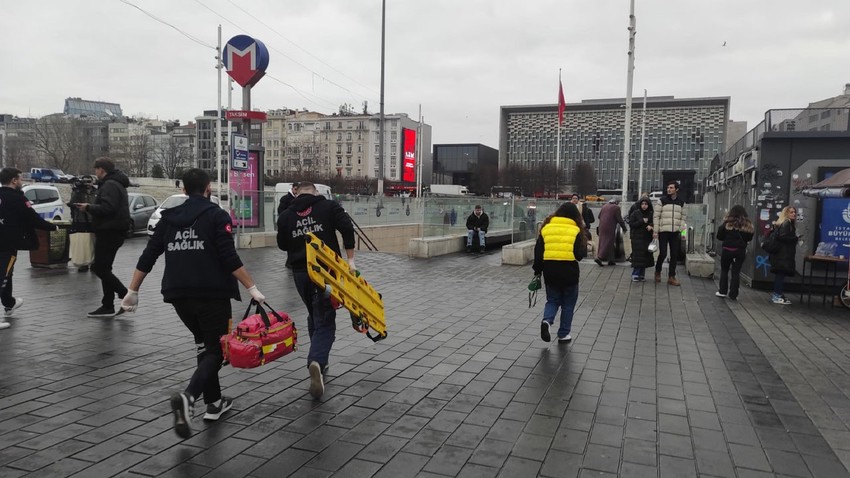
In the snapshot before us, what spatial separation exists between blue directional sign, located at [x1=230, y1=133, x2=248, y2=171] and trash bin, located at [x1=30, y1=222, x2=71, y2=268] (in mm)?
4986

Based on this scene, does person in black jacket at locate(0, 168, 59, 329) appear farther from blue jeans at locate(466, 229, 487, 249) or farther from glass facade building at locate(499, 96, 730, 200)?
glass facade building at locate(499, 96, 730, 200)

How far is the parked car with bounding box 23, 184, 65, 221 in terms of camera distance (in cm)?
1819

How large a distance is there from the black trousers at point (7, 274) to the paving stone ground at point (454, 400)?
12.9 inches

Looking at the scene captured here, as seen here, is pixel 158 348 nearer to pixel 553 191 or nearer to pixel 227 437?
pixel 227 437

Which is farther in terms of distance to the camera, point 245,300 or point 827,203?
point 827,203

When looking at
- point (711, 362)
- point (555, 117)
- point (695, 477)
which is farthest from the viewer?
point (555, 117)

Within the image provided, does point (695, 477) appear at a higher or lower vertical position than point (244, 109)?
lower

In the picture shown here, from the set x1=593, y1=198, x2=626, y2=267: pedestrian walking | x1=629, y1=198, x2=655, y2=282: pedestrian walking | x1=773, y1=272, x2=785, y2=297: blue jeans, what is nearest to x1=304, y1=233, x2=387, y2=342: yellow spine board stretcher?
x1=773, y1=272, x2=785, y2=297: blue jeans

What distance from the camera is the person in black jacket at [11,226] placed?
7.23m

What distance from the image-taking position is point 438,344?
268 inches

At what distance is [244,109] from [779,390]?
655 inches

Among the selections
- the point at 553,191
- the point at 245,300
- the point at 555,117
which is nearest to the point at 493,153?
the point at 555,117

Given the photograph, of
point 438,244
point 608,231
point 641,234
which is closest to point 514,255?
point 608,231

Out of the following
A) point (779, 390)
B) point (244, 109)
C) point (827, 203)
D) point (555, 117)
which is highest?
Result: point (555, 117)
